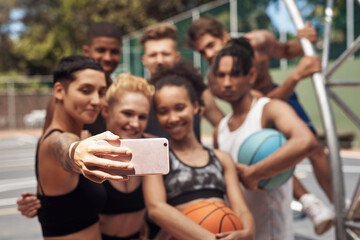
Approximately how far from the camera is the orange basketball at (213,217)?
2256mm

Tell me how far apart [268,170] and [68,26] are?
36.6 m

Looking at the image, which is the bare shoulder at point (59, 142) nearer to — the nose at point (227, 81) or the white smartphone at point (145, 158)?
the white smartphone at point (145, 158)

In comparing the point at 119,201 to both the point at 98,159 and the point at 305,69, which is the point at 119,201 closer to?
the point at 98,159

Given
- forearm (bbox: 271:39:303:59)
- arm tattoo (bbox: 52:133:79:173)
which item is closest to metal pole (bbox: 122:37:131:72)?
forearm (bbox: 271:39:303:59)

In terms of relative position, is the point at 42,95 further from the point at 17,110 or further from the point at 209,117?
the point at 209,117

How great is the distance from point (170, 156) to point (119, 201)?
42cm

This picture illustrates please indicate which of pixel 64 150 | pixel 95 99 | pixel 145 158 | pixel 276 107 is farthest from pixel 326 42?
pixel 145 158

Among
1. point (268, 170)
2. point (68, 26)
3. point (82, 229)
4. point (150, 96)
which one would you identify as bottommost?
point (82, 229)

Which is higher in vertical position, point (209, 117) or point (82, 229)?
point (209, 117)

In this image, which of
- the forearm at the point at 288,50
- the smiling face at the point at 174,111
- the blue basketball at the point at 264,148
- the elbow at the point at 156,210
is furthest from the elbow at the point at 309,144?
the forearm at the point at 288,50

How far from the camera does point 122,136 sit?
2449 mm

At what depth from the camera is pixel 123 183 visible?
2605 mm

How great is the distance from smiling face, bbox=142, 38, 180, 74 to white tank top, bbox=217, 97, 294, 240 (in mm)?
1151

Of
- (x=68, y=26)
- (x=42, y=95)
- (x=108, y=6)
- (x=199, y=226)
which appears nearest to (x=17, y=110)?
(x=42, y=95)
